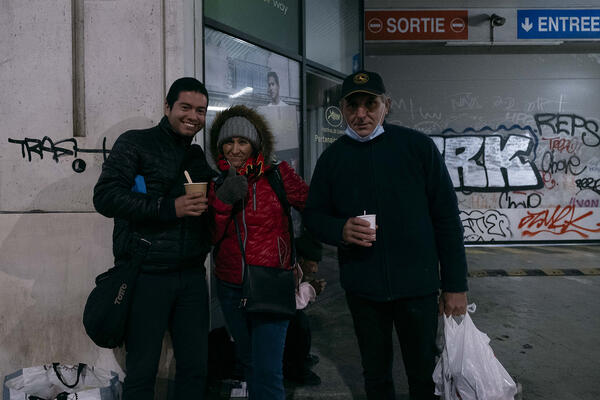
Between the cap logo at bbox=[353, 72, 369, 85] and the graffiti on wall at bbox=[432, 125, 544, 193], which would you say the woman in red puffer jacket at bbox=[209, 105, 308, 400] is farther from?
the graffiti on wall at bbox=[432, 125, 544, 193]

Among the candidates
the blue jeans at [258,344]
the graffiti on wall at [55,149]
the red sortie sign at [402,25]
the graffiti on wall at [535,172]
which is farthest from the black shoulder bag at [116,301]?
the graffiti on wall at [535,172]

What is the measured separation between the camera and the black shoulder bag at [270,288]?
200 centimetres

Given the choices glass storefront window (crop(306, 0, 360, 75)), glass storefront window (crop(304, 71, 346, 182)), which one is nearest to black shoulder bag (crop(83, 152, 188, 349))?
glass storefront window (crop(304, 71, 346, 182))

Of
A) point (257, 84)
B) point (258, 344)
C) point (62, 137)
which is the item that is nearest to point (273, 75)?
point (257, 84)

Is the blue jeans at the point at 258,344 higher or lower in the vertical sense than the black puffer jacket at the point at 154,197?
lower

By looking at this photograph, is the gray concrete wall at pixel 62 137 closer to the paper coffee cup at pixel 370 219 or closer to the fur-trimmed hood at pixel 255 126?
the fur-trimmed hood at pixel 255 126

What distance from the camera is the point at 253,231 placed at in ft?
6.79

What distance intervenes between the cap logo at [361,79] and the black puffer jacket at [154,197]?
0.89 m

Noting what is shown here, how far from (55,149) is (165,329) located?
1.55 meters

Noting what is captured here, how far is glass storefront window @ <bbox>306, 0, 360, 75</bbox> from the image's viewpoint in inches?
205

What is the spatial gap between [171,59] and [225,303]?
1702mm

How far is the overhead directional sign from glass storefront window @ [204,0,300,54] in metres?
5.58

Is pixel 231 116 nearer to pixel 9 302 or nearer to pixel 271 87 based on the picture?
pixel 9 302

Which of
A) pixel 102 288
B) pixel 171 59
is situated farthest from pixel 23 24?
pixel 102 288
